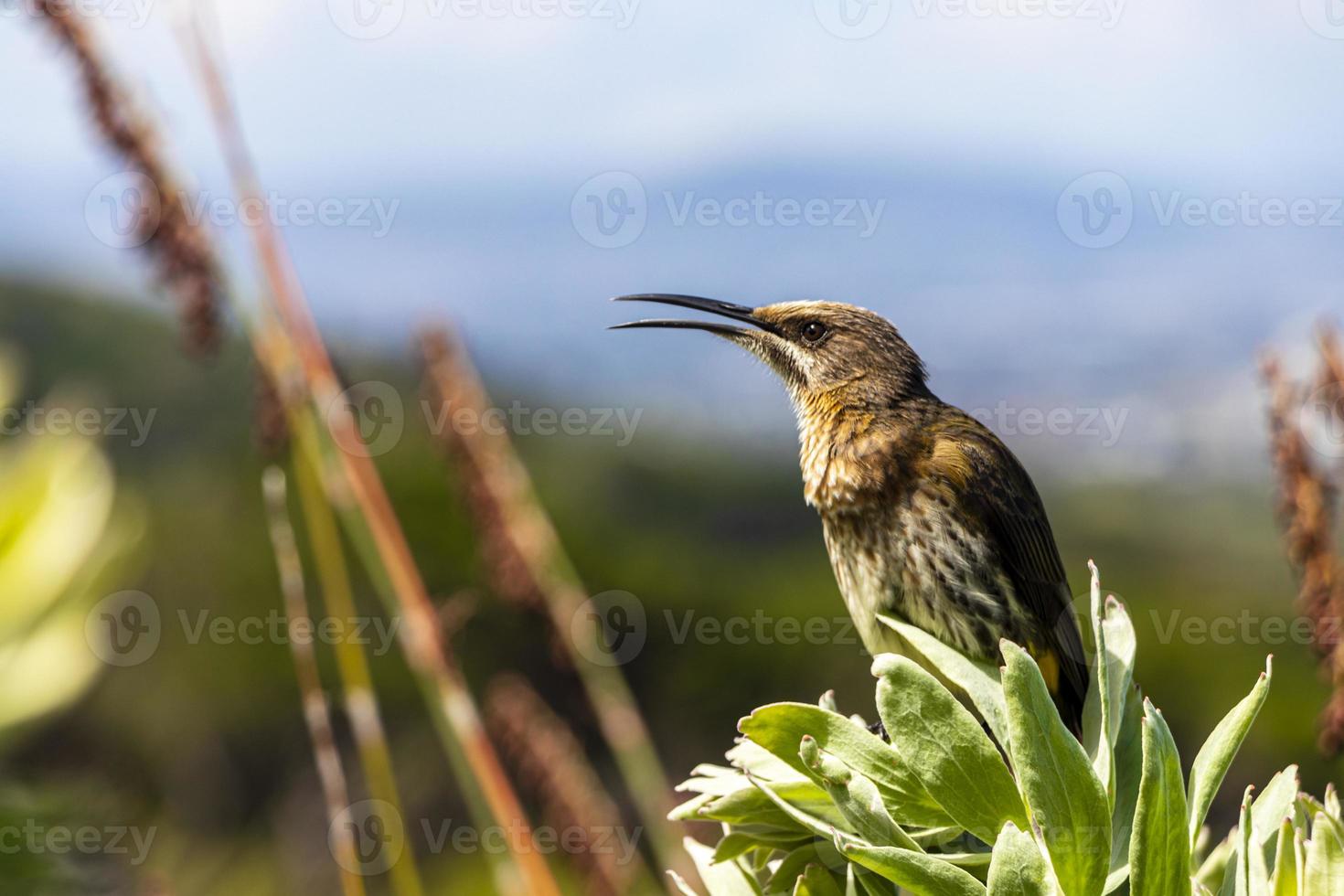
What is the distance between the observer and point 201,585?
11766mm

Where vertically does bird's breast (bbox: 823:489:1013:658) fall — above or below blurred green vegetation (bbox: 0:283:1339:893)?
above

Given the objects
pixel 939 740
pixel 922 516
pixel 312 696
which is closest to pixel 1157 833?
pixel 939 740

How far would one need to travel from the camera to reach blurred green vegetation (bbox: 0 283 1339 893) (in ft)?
31.4

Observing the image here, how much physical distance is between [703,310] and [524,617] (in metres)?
7.30

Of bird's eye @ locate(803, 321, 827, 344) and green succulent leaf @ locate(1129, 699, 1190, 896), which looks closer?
green succulent leaf @ locate(1129, 699, 1190, 896)

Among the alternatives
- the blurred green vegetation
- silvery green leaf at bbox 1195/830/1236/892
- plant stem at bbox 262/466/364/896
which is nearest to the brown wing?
silvery green leaf at bbox 1195/830/1236/892

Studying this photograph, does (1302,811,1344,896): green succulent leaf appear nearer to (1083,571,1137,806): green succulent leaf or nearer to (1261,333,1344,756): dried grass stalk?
(1083,571,1137,806): green succulent leaf

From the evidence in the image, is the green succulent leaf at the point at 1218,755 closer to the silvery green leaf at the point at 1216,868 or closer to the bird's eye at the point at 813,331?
the silvery green leaf at the point at 1216,868

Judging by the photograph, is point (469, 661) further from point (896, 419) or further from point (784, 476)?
point (896, 419)

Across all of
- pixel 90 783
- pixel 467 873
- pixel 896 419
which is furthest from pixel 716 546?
pixel 90 783

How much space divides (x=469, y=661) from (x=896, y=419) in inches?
335

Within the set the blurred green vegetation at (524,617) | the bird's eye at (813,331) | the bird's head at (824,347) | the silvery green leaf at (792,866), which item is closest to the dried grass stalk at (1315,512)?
the bird's head at (824,347)

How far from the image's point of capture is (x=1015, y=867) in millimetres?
1276

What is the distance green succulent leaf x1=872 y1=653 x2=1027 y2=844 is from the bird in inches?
40.8
